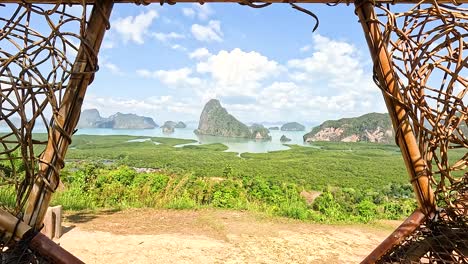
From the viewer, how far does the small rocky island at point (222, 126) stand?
103m

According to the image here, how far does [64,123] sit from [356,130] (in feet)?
280

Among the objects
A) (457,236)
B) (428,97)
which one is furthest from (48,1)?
(457,236)

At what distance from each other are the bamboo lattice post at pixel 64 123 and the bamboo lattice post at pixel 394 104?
2.06 feet

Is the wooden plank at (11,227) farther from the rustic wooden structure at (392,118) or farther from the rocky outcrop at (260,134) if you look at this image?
the rocky outcrop at (260,134)

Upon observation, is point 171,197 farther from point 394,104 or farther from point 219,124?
point 219,124

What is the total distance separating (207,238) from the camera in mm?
6277

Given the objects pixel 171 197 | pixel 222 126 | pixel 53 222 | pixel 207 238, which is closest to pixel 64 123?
pixel 53 222

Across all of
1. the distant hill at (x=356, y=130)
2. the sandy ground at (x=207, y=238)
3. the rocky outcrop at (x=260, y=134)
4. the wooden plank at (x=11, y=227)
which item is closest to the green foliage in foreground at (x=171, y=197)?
the sandy ground at (x=207, y=238)

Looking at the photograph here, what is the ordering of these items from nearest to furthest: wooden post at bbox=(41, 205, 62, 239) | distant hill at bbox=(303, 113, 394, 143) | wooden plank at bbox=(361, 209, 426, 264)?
wooden plank at bbox=(361, 209, 426, 264) → wooden post at bbox=(41, 205, 62, 239) → distant hill at bbox=(303, 113, 394, 143)

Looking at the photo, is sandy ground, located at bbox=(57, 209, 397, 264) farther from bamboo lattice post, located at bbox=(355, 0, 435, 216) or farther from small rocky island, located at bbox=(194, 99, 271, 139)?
small rocky island, located at bbox=(194, 99, 271, 139)

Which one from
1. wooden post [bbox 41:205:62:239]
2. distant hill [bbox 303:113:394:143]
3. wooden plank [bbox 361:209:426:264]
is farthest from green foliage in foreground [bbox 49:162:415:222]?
distant hill [bbox 303:113:394:143]

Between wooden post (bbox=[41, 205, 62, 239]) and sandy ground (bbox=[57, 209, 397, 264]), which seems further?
sandy ground (bbox=[57, 209, 397, 264])

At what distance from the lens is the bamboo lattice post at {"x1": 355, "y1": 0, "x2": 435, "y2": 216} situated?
0.92 m

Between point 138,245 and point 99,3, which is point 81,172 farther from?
point 99,3
